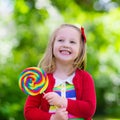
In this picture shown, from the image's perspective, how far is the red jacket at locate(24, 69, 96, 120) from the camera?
3.65 meters

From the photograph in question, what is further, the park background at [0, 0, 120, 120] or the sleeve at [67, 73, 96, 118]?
the park background at [0, 0, 120, 120]

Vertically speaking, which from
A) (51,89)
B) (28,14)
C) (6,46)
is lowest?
(51,89)

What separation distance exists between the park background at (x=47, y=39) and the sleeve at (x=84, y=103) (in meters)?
4.06

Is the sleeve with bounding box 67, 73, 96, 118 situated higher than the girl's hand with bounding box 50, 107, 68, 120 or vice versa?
the sleeve with bounding box 67, 73, 96, 118

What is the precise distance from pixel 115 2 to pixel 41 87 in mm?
7888

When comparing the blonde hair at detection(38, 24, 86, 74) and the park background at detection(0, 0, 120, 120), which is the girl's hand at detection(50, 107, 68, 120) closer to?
the blonde hair at detection(38, 24, 86, 74)

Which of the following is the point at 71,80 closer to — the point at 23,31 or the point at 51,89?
the point at 51,89

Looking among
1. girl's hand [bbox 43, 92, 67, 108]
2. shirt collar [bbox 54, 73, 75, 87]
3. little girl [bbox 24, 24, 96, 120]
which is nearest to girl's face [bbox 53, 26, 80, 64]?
little girl [bbox 24, 24, 96, 120]

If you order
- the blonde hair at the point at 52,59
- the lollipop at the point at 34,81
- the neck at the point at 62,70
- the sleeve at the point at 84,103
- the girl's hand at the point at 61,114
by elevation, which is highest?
the blonde hair at the point at 52,59

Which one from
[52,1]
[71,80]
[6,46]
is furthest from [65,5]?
[71,80]

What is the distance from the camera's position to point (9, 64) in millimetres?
8477

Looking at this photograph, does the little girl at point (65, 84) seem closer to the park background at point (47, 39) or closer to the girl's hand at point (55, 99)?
the girl's hand at point (55, 99)

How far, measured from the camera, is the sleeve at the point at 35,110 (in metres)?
3.65

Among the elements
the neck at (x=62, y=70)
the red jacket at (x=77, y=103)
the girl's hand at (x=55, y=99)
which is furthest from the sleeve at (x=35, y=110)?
the neck at (x=62, y=70)
